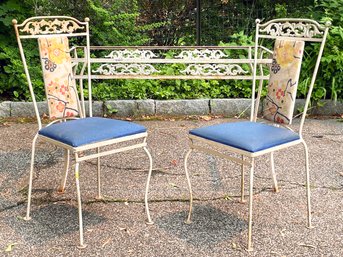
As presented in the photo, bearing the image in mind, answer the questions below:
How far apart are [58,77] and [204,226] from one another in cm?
126

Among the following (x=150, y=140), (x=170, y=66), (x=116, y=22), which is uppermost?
(x=116, y=22)

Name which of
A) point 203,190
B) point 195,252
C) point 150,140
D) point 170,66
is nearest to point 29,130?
point 150,140

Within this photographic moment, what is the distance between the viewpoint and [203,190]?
3.15 m

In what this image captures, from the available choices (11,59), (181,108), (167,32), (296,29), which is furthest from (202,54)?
(296,29)

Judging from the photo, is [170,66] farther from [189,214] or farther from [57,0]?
[189,214]

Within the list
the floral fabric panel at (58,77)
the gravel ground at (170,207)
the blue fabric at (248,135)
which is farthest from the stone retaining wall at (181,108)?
the blue fabric at (248,135)

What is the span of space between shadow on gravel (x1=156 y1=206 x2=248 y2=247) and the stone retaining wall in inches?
90.2

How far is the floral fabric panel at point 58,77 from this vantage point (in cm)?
286

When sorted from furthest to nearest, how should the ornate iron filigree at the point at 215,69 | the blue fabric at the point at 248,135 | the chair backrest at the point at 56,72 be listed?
the ornate iron filigree at the point at 215,69 → the chair backrest at the point at 56,72 → the blue fabric at the point at 248,135

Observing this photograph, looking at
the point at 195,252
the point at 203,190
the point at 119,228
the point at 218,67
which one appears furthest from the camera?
the point at 218,67

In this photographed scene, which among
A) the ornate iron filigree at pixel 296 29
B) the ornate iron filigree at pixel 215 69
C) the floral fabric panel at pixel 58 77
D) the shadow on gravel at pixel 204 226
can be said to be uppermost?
the ornate iron filigree at pixel 296 29

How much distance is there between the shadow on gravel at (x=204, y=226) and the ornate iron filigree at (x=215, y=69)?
232 centimetres

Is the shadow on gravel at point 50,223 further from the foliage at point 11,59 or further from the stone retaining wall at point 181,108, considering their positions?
the foliage at point 11,59

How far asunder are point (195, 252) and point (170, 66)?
3.19m
